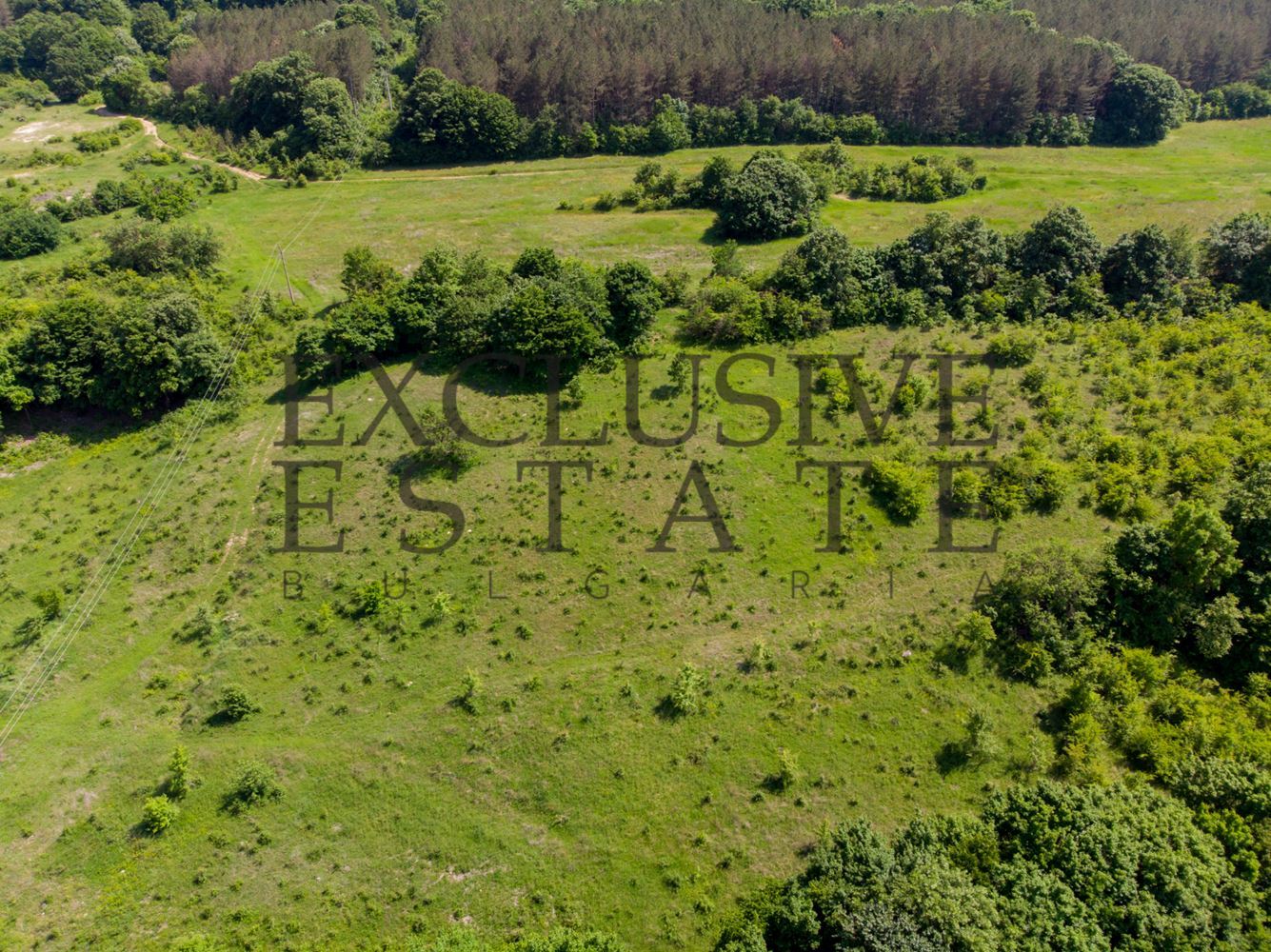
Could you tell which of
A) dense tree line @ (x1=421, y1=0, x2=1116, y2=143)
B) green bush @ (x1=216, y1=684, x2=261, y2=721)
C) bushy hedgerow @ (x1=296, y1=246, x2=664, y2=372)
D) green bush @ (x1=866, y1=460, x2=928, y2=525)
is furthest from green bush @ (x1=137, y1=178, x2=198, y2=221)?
green bush @ (x1=866, y1=460, x2=928, y2=525)

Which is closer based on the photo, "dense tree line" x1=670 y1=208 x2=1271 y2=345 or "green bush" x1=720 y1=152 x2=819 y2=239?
"dense tree line" x1=670 y1=208 x2=1271 y2=345

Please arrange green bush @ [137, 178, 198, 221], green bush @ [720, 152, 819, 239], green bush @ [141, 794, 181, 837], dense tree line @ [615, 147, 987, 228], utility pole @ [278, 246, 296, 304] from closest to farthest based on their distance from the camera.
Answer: green bush @ [141, 794, 181, 837], utility pole @ [278, 246, 296, 304], green bush @ [720, 152, 819, 239], dense tree line @ [615, 147, 987, 228], green bush @ [137, 178, 198, 221]

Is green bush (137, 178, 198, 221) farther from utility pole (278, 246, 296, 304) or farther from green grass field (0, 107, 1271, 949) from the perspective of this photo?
green grass field (0, 107, 1271, 949)

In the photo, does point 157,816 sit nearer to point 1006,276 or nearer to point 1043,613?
point 1043,613

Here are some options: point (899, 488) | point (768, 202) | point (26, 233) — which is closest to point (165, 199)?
point (26, 233)

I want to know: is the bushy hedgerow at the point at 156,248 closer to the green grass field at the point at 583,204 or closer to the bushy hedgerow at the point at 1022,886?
the green grass field at the point at 583,204
